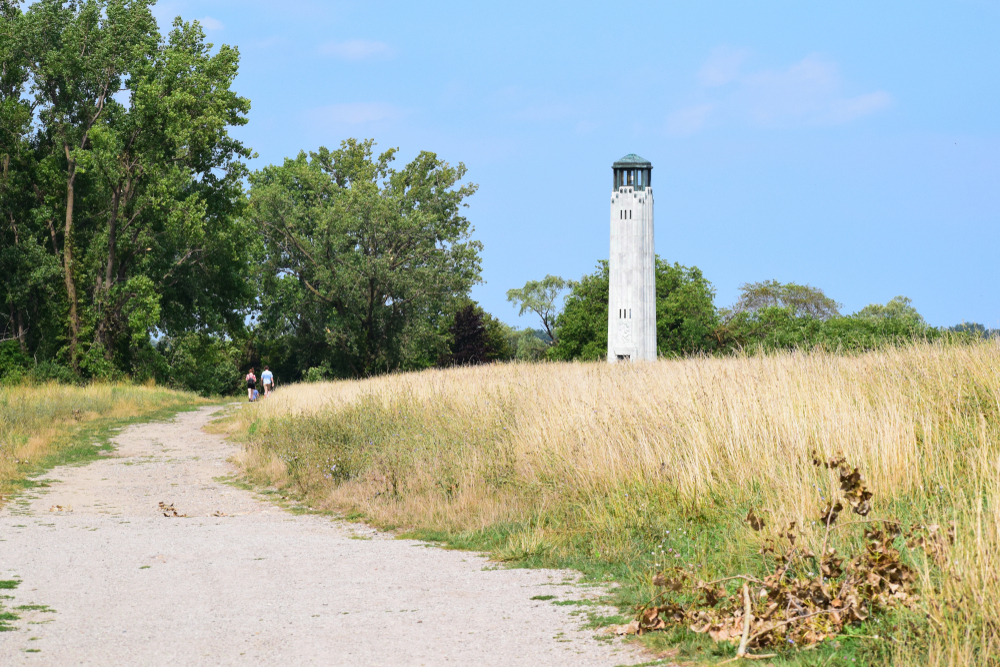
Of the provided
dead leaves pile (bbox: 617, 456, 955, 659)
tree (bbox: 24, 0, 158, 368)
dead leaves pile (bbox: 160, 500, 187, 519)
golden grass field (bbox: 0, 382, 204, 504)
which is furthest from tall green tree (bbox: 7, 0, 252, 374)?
dead leaves pile (bbox: 617, 456, 955, 659)

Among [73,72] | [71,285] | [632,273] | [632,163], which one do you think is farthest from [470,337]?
[73,72]

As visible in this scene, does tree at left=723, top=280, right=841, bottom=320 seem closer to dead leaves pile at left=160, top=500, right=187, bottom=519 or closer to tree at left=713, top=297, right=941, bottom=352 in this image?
tree at left=713, top=297, right=941, bottom=352

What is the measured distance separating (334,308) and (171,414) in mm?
26721

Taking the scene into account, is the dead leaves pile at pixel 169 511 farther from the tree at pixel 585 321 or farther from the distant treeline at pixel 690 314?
the tree at pixel 585 321

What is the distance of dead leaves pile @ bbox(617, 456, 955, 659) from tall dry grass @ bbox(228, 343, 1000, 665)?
0.21m

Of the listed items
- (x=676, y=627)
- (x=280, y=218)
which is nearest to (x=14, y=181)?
(x=280, y=218)

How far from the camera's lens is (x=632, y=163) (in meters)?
57.3

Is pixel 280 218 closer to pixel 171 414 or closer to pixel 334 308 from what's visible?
pixel 334 308

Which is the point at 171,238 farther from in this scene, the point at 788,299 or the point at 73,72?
the point at 788,299

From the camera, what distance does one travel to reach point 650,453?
9398 mm

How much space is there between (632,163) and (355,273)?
17.3 m

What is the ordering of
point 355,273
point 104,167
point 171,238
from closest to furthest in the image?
1. point 104,167
2. point 171,238
3. point 355,273

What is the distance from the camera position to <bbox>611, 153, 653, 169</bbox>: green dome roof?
57344mm

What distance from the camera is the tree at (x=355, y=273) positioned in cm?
5622
